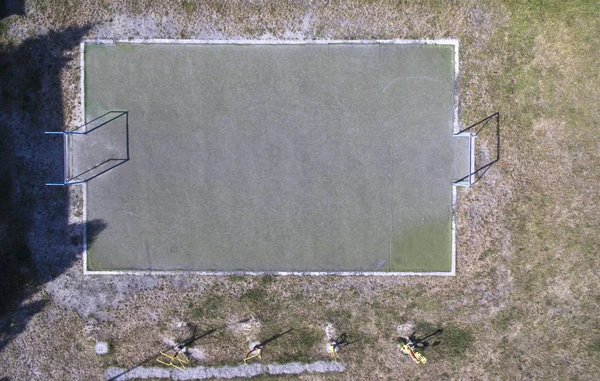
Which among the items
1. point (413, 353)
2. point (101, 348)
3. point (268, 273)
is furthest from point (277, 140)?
point (101, 348)

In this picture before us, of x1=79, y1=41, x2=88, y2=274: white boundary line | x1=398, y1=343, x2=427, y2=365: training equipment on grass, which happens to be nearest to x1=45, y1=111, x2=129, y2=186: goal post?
x1=79, y1=41, x2=88, y2=274: white boundary line

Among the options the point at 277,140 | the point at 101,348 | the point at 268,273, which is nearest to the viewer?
the point at 277,140

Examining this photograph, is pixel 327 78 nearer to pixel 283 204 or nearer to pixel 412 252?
pixel 283 204

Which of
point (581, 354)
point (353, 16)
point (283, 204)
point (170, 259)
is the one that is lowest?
point (581, 354)

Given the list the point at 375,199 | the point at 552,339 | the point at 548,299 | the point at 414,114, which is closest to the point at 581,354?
the point at 552,339

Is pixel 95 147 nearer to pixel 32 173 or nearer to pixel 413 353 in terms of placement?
pixel 32 173

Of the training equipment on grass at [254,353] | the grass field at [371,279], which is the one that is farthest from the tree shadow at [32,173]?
the training equipment on grass at [254,353]

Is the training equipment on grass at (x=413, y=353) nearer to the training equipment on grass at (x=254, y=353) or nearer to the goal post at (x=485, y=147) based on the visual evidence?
the training equipment on grass at (x=254, y=353)
